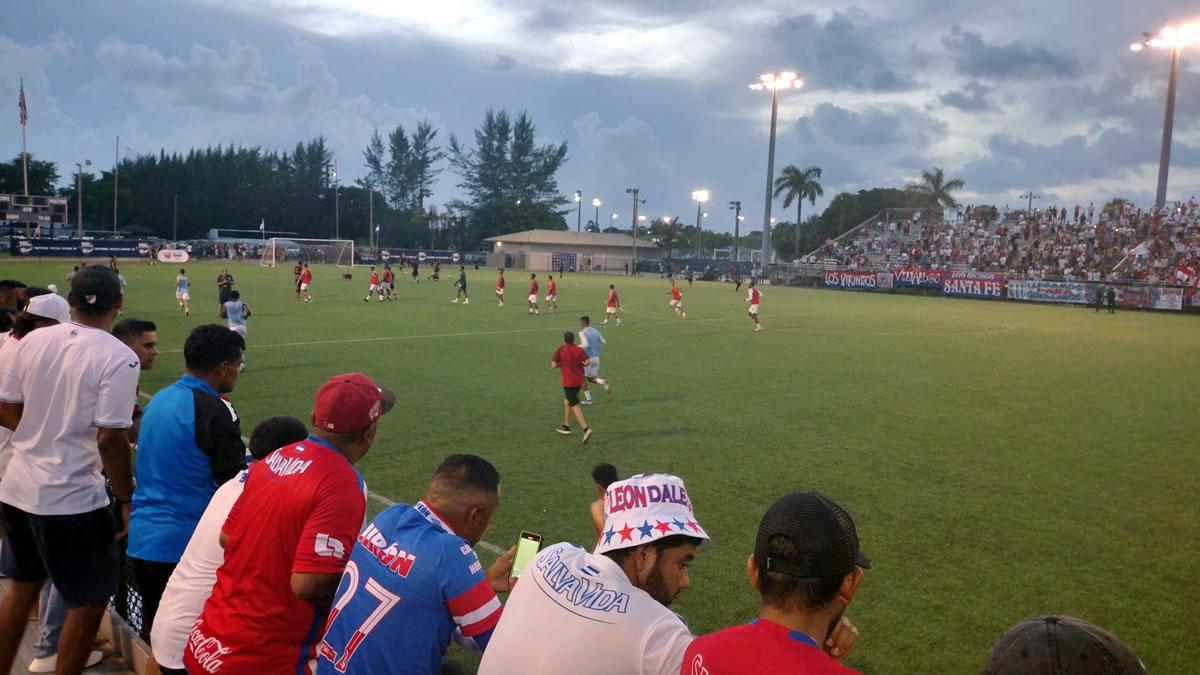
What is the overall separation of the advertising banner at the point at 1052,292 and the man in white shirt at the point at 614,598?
49.5 metres

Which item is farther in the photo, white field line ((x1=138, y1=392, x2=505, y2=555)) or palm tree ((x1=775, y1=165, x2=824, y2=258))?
palm tree ((x1=775, y1=165, x2=824, y2=258))

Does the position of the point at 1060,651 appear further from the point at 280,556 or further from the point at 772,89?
the point at 772,89

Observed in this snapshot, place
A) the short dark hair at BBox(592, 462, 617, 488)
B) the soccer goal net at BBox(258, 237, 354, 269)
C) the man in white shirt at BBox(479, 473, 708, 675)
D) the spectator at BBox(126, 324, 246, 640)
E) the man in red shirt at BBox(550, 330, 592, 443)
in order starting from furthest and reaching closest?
1. the soccer goal net at BBox(258, 237, 354, 269)
2. the man in red shirt at BBox(550, 330, 592, 443)
3. the short dark hair at BBox(592, 462, 617, 488)
4. the spectator at BBox(126, 324, 246, 640)
5. the man in white shirt at BBox(479, 473, 708, 675)

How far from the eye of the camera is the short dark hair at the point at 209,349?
4.18 meters

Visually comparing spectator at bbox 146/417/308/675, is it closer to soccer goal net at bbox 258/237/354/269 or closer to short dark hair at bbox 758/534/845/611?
short dark hair at bbox 758/534/845/611

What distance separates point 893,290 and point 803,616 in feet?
187

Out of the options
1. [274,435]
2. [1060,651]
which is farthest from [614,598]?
[274,435]

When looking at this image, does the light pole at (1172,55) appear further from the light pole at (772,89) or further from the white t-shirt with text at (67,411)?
A: the white t-shirt with text at (67,411)

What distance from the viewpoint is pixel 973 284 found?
5034 cm

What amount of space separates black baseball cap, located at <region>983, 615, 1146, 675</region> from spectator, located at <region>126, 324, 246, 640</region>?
3.58 m

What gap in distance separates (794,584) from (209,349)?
3360 millimetres

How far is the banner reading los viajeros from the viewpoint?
4891 cm

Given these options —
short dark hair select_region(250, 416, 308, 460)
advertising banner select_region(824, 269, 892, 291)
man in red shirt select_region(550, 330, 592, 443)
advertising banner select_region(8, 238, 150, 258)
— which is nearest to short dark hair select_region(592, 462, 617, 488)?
short dark hair select_region(250, 416, 308, 460)

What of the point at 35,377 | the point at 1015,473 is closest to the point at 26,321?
the point at 35,377
